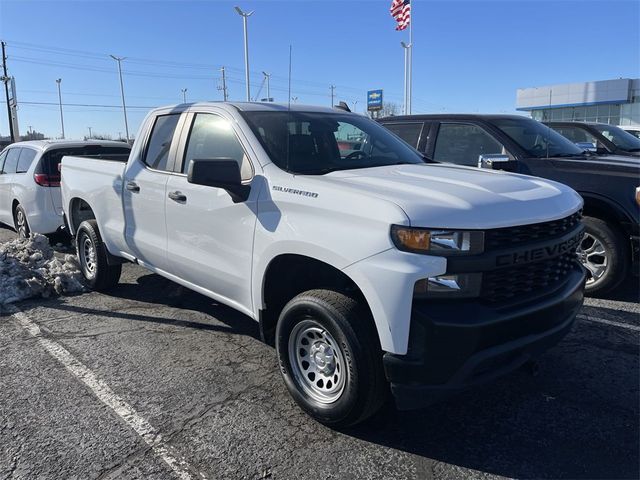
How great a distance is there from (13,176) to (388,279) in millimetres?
8208

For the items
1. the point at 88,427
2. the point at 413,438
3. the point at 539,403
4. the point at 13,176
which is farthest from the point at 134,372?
the point at 13,176

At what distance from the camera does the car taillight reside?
7816 mm

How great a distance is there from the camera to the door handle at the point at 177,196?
401 centimetres

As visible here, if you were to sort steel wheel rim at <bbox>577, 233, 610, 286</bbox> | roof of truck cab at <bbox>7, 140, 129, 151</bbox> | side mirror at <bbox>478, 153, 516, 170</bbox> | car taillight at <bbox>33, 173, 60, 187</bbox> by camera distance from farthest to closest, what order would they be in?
roof of truck cab at <bbox>7, 140, 129, 151</bbox> < car taillight at <bbox>33, 173, 60, 187</bbox> < steel wheel rim at <bbox>577, 233, 610, 286</bbox> < side mirror at <bbox>478, 153, 516, 170</bbox>

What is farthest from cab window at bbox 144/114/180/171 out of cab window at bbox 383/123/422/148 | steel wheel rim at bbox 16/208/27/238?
steel wheel rim at bbox 16/208/27/238

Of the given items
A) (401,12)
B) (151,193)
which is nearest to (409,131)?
(151,193)

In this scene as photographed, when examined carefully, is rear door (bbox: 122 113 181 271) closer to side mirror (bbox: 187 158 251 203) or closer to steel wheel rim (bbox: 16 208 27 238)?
side mirror (bbox: 187 158 251 203)

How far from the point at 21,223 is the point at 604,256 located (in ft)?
27.6

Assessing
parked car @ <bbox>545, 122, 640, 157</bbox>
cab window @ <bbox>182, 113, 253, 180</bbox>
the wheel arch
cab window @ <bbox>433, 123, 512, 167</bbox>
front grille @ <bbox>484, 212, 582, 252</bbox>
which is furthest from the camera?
parked car @ <bbox>545, 122, 640, 157</bbox>

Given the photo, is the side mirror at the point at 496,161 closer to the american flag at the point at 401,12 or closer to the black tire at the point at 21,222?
the black tire at the point at 21,222

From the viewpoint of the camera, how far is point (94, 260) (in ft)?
19.0

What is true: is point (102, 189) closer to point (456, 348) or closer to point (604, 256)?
point (456, 348)

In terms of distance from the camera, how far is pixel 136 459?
280cm

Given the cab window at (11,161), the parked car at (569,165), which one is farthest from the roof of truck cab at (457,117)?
the cab window at (11,161)
